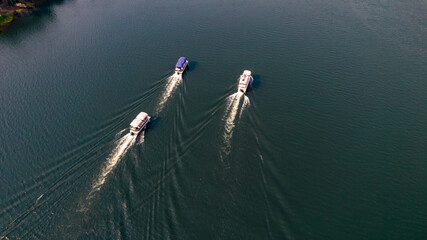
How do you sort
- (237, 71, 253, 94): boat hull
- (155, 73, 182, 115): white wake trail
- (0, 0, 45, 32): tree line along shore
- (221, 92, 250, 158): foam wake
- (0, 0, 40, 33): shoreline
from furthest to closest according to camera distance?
1. (0, 0, 45, 32): tree line along shore
2. (0, 0, 40, 33): shoreline
3. (237, 71, 253, 94): boat hull
4. (155, 73, 182, 115): white wake trail
5. (221, 92, 250, 158): foam wake

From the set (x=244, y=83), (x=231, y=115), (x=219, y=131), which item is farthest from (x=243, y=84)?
(x=219, y=131)

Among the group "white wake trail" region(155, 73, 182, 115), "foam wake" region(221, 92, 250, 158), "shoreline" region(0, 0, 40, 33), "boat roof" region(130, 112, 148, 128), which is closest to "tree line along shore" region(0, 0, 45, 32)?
"shoreline" region(0, 0, 40, 33)

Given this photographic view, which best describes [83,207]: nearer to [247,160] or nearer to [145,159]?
[145,159]

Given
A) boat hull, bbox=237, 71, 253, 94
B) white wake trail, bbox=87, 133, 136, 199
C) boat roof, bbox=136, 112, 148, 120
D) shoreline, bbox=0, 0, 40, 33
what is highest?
shoreline, bbox=0, 0, 40, 33

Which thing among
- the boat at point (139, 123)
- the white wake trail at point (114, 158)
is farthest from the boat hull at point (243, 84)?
the white wake trail at point (114, 158)

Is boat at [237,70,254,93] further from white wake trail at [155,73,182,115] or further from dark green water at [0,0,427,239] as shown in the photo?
white wake trail at [155,73,182,115]

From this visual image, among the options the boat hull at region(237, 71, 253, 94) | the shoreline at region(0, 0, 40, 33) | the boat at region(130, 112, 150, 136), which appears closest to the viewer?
the boat at region(130, 112, 150, 136)

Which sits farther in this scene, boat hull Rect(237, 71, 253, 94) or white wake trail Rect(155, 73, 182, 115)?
boat hull Rect(237, 71, 253, 94)

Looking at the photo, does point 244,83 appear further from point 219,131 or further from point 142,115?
point 142,115
